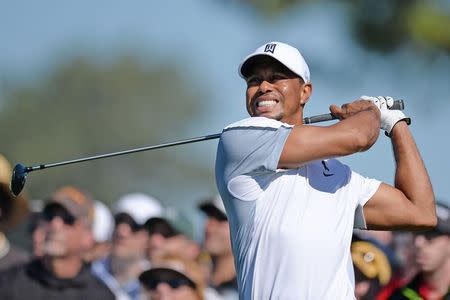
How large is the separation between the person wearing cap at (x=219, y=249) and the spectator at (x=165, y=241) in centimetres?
49

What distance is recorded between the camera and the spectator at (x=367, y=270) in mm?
10047

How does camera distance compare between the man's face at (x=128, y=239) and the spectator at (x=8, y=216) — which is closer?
the spectator at (x=8, y=216)

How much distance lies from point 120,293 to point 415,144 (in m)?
4.85

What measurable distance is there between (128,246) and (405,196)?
20.2 ft

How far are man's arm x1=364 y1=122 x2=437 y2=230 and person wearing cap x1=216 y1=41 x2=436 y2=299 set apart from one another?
0.05 metres

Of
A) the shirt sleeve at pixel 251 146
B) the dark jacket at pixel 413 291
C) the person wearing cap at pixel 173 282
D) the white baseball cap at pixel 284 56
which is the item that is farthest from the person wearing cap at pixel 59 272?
the shirt sleeve at pixel 251 146

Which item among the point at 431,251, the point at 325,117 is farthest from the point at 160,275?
the point at 325,117

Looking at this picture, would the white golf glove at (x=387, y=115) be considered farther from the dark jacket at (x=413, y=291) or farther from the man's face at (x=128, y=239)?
the man's face at (x=128, y=239)

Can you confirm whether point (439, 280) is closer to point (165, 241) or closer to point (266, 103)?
point (266, 103)

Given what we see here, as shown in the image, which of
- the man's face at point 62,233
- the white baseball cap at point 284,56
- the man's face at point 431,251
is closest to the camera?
the white baseball cap at point 284,56

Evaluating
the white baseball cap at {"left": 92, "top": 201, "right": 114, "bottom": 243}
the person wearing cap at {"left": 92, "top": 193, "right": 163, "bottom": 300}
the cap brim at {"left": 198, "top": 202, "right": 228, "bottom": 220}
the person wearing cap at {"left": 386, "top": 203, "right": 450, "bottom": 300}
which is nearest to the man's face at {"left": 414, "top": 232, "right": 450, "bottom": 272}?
the person wearing cap at {"left": 386, "top": 203, "right": 450, "bottom": 300}

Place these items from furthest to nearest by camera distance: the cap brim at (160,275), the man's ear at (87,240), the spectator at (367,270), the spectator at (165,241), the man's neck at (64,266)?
the spectator at (165,241) → the man's ear at (87,240) → the man's neck at (64,266) → the cap brim at (160,275) → the spectator at (367,270)

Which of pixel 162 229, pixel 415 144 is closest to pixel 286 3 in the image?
pixel 162 229

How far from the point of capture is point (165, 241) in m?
12.1
